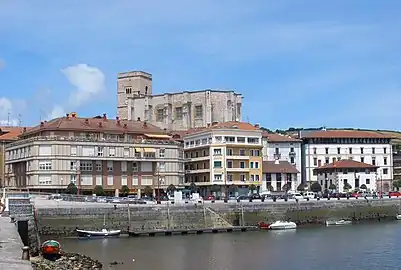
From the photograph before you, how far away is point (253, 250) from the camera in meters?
52.7

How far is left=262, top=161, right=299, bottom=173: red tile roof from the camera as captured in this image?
11615 centimetres

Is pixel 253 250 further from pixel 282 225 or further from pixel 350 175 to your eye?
pixel 350 175

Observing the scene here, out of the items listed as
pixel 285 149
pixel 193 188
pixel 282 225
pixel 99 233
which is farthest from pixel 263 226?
pixel 285 149

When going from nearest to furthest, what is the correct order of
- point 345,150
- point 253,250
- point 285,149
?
1. point 253,250
2. point 285,149
3. point 345,150

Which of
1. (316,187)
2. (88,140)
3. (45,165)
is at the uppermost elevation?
(88,140)

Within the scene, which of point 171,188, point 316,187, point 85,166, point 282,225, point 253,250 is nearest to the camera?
point 253,250

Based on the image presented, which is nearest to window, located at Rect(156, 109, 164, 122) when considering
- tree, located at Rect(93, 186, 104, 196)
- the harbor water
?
tree, located at Rect(93, 186, 104, 196)

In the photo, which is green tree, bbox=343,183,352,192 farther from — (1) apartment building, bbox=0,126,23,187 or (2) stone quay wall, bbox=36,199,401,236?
(1) apartment building, bbox=0,126,23,187

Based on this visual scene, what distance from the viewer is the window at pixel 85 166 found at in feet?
300

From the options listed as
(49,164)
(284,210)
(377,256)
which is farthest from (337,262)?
(49,164)

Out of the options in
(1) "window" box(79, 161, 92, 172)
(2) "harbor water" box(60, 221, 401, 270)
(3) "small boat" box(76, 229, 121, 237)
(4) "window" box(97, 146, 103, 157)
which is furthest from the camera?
(4) "window" box(97, 146, 103, 157)

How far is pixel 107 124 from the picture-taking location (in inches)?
3999

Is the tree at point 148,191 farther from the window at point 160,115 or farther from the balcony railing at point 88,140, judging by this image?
the window at point 160,115

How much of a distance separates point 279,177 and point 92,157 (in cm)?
3755
